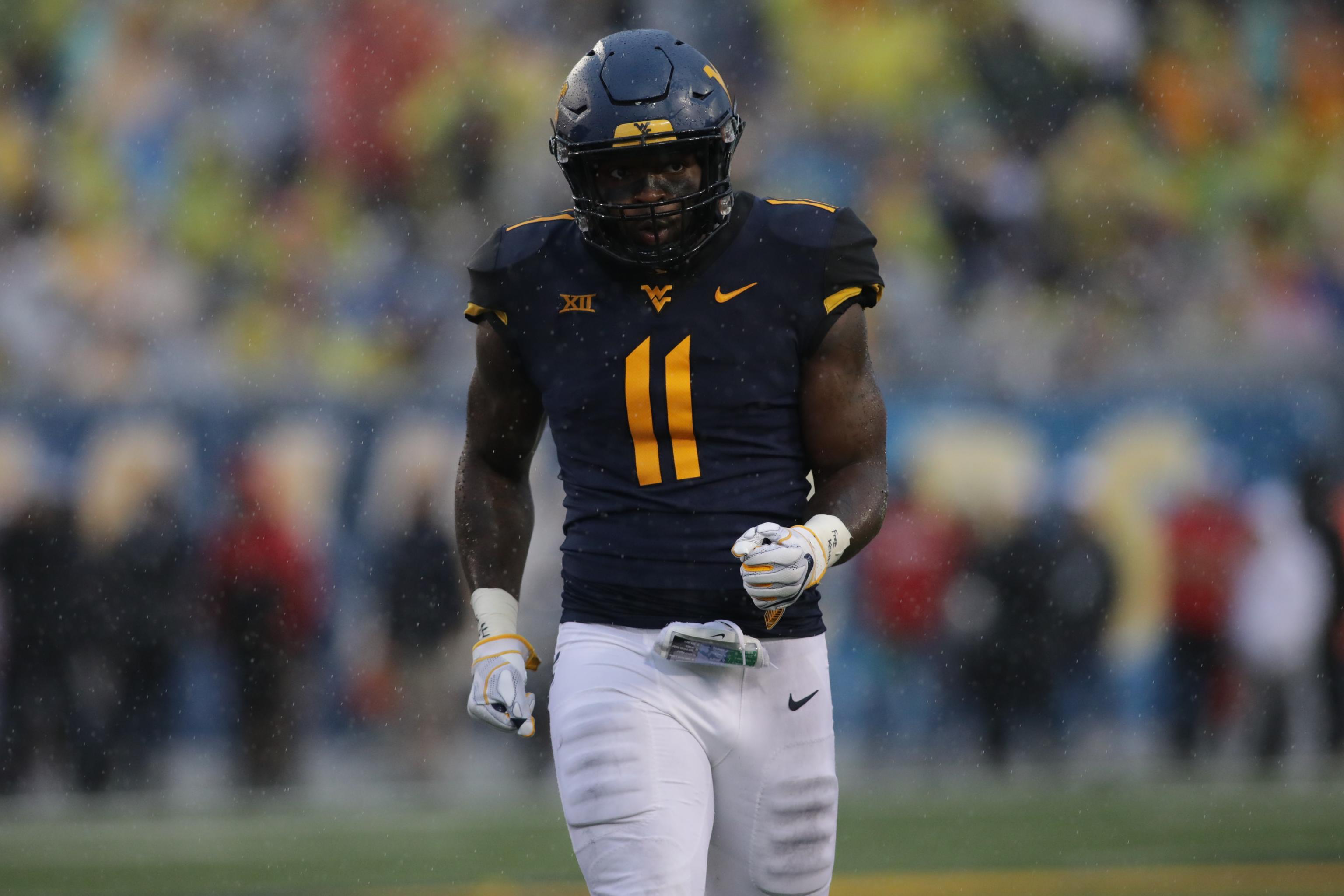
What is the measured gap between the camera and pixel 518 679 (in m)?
3.15

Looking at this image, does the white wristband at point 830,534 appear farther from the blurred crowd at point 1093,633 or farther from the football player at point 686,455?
the blurred crowd at point 1093,633

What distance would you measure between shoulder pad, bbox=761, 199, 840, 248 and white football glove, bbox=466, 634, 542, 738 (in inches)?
33.6

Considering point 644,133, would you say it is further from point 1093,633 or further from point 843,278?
point 1093,633

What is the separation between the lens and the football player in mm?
2963

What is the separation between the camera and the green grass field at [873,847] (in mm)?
6625

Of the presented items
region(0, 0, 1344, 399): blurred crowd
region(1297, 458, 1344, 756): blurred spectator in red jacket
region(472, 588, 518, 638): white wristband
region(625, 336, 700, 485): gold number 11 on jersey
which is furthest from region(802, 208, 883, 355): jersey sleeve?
region(0, 0, 1344, 399): blurred crowd

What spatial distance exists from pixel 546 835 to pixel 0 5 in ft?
25.3

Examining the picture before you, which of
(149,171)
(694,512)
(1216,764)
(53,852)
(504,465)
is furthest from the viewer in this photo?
(149,171)

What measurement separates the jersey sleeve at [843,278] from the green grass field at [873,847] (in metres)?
3.79

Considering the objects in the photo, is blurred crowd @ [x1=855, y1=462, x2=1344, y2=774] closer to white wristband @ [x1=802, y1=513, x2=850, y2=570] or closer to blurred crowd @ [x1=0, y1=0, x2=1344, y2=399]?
blurred crowd @ [x1=0, y1=0, x2=1344, y2=399]

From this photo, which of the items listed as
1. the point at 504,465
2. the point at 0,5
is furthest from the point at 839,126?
the point at 504,465

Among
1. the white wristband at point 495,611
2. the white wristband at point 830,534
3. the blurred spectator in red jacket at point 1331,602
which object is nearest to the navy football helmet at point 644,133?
the white wristband at point 830,534

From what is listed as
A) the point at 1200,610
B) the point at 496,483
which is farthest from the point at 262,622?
the point at 496,483

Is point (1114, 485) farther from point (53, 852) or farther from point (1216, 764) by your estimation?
point (53, 852)
